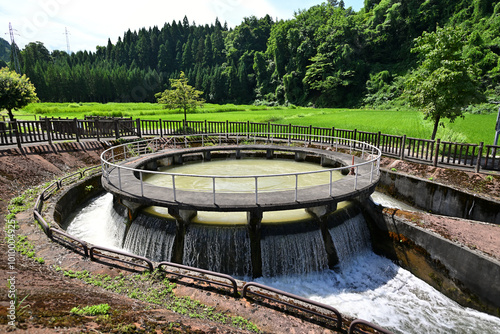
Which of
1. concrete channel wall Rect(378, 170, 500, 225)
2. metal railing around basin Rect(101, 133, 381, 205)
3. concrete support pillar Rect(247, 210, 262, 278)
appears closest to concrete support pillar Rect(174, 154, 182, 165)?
metal railing around basin Rect(101, 133, 381, 205)

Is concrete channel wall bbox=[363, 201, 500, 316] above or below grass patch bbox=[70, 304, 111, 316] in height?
below

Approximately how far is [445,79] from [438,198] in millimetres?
7744

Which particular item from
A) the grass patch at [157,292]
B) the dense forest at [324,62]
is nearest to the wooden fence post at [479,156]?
the grass patch at [157,292]

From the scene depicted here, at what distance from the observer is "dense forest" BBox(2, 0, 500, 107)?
60559 millimetres

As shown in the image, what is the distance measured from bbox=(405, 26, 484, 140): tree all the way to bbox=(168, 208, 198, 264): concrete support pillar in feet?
55.1

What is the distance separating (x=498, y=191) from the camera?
12.8 m

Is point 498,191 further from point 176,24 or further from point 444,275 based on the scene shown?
point 176,24

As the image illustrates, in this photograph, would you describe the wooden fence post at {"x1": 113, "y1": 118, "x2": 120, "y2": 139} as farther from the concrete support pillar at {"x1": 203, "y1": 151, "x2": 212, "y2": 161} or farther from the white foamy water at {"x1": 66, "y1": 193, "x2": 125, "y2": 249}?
the white foamy water at {"x1": 66, "y1": 193, "x2": 125, "y2": 249}

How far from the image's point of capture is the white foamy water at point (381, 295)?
8078 millimetres

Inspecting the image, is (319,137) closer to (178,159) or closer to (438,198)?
(438,198)

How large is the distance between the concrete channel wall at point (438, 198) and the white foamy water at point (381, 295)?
15.7ft

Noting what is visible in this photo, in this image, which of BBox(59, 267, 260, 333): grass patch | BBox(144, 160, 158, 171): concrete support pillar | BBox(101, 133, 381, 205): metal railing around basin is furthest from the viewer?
BBox(144, 160, 158, 171): concrete support pillar

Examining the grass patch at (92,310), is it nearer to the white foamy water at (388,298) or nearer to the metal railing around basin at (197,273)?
the metal railing around basin at (197,273)

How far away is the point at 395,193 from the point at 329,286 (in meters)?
9.30
